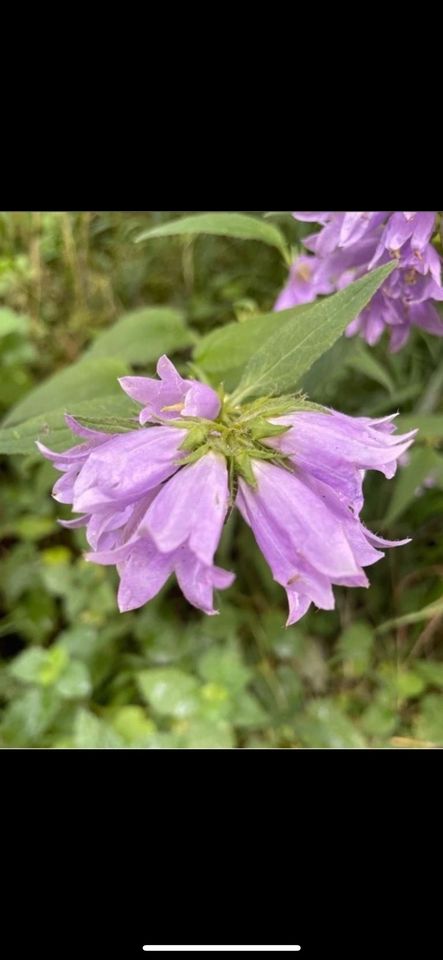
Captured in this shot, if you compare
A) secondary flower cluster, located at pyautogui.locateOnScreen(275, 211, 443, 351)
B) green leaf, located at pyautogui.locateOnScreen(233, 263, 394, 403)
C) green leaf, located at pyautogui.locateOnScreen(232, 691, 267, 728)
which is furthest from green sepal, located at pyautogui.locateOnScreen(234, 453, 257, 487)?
green leaf, located at pyautogui.locateOnScreen(232, 691, 267, 728)

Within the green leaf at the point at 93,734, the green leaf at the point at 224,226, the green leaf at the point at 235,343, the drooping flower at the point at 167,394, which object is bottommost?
the green leaf at the point at 93,734

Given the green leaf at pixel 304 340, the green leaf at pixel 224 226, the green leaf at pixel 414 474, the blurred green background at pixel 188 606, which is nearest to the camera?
the green leaf at pixel 304 340

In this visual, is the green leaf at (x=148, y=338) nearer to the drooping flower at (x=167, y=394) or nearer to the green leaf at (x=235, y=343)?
the green leaf at (x=235, y=343)

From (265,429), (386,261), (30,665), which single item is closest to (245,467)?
(265,429)

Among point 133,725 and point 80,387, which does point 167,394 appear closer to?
point 80,387

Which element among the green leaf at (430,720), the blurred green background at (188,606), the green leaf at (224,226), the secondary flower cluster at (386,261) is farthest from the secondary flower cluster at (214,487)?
the green leaf at (430,720)

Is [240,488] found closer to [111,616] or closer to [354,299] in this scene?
[354,299]

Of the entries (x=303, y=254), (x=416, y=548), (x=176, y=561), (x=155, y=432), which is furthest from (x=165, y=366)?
(x=416, y=548)
